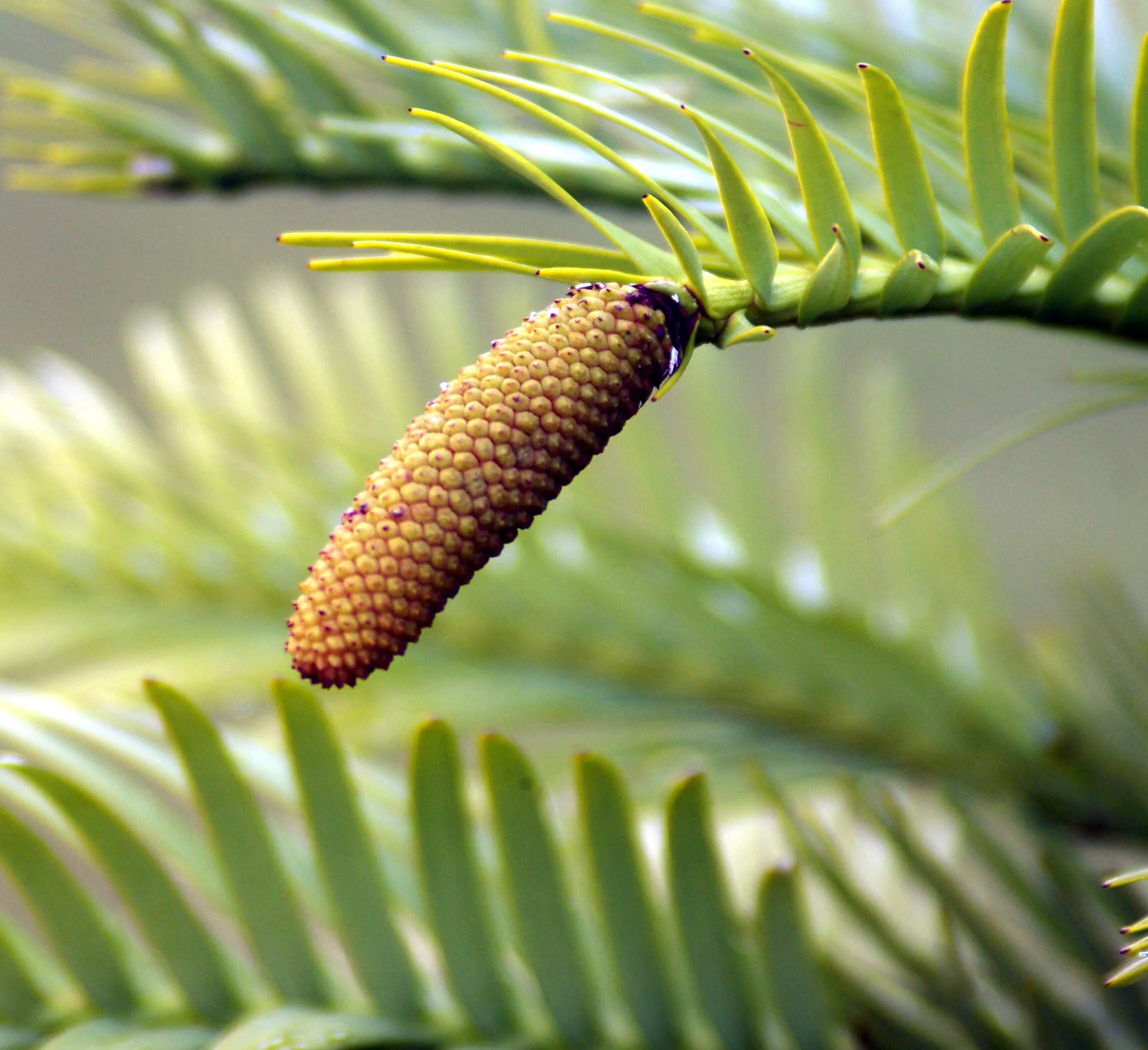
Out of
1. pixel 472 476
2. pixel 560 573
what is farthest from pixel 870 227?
pixel 560 573

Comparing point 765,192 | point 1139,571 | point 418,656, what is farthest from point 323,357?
point 1139,571

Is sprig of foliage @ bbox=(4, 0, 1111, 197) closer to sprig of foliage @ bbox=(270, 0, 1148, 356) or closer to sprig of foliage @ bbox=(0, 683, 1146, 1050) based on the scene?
sprig of foliage @ bbox=(270, 0, 1148, 356)

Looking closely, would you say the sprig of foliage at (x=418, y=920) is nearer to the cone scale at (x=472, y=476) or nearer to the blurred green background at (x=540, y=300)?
the cone scale at (x=472, y=476)

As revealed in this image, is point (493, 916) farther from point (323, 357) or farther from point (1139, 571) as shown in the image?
point (1139, 571)

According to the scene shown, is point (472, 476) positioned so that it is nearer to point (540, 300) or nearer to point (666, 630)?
point (666, 630)

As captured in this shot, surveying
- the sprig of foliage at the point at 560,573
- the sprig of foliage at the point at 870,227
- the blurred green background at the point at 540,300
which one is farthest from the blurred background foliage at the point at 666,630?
the blurred green background at the point at 540,300

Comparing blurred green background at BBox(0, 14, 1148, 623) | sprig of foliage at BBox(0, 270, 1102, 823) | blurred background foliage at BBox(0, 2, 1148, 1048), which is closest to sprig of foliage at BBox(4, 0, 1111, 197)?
blurred background foliage at BBox(0, 2, 1148, 1048)
